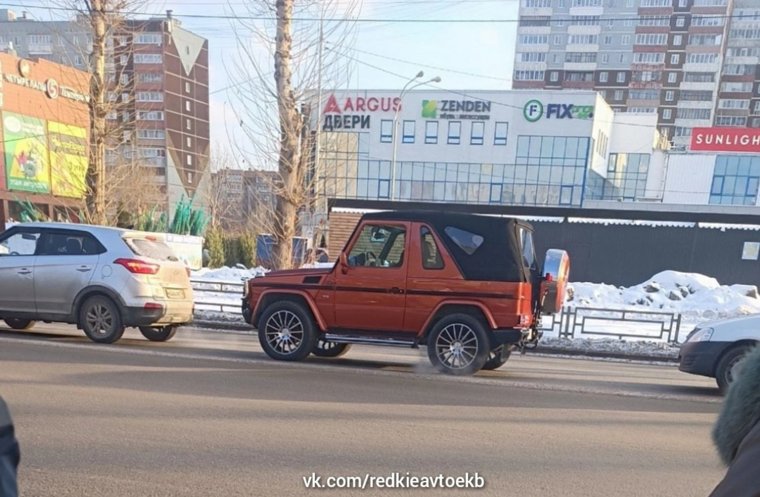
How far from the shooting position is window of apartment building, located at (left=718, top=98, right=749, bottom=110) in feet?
277

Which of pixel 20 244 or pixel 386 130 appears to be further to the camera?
pixel 386 130

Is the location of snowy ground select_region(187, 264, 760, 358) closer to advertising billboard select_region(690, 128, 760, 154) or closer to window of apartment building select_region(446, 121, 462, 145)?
window of apartment building select_region(446, 121, 462, 145)

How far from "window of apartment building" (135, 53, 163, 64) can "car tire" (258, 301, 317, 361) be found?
72.6 m

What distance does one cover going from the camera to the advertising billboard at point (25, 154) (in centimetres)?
3441

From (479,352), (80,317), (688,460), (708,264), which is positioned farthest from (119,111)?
(708,264)

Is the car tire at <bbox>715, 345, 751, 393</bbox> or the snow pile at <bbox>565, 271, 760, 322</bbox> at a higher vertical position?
the car tire at <bbox>715, 345, 751, 393</bbox>

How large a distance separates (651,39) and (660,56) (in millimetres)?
3385

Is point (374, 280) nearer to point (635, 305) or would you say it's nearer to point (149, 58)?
point (635, 305)

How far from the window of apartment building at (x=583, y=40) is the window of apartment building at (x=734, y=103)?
2343 cm

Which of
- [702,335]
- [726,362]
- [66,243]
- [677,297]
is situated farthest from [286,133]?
[677,297]

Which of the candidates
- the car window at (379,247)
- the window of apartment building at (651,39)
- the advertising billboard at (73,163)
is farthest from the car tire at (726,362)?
the window of apartment building at (651,39)

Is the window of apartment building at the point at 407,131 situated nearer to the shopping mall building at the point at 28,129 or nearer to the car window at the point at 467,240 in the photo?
the shopping mall building at the point at 28,129

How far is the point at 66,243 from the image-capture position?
772 cm

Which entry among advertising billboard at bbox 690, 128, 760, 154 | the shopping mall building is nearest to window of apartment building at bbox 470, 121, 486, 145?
advertising billboard at bbox 690, 128, 760, 154
